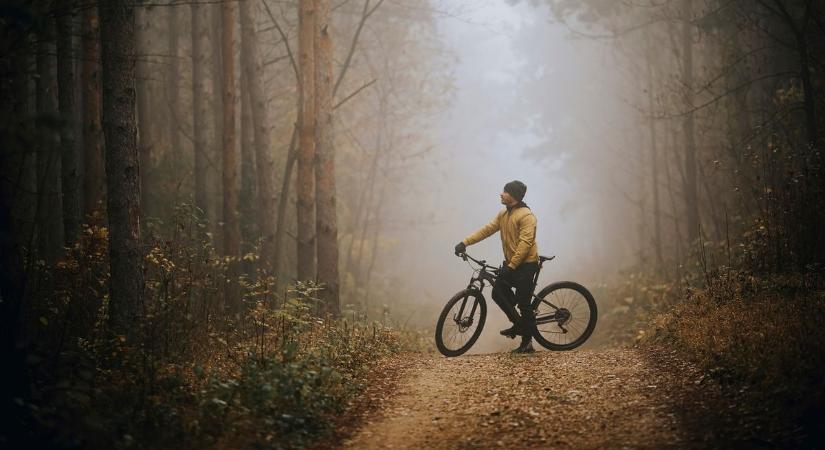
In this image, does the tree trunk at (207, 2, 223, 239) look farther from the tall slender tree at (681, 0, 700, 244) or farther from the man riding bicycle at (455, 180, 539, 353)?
the tall slender tree at (681, 0, 700, 244)

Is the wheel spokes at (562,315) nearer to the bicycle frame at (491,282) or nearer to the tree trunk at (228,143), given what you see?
the bicycle frame at (491,282)

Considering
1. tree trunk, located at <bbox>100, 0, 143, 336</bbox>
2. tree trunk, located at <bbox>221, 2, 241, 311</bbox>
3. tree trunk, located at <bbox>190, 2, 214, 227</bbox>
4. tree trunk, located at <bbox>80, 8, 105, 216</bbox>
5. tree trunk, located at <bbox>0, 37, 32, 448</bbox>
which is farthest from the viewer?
tree trunk, located at <bbox>190, 2, 214, 227</bbox>

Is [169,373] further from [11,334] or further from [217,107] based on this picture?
[217,107]

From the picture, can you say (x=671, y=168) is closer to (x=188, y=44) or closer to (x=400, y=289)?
(x=400, y=289)

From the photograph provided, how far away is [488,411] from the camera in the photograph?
6.03m

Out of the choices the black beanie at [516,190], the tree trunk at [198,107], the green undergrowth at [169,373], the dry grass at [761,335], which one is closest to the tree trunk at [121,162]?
the green undergrowth at [169,373]

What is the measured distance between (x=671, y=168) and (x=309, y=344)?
2325 centimetres

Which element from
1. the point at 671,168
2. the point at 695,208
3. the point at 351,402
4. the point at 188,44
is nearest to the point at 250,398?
the point at 351,402

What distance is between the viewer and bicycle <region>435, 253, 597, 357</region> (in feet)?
29.6

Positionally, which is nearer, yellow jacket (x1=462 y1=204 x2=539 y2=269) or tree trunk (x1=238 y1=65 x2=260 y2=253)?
yellow jacket (x1=462 y1=204 x2=539 y2=269)

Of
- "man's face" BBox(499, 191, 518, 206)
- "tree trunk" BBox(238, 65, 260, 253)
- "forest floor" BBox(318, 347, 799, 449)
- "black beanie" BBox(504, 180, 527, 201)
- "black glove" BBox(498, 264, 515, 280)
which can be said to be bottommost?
"forest floor" BBox(318, 347, 799, 449)

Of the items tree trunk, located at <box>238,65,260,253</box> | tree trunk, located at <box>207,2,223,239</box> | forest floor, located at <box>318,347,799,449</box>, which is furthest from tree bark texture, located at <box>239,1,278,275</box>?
forest floor, located at <box>318,347,799,449</box>

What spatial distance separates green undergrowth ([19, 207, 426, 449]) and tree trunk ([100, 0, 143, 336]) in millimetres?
394

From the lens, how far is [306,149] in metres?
12.6
